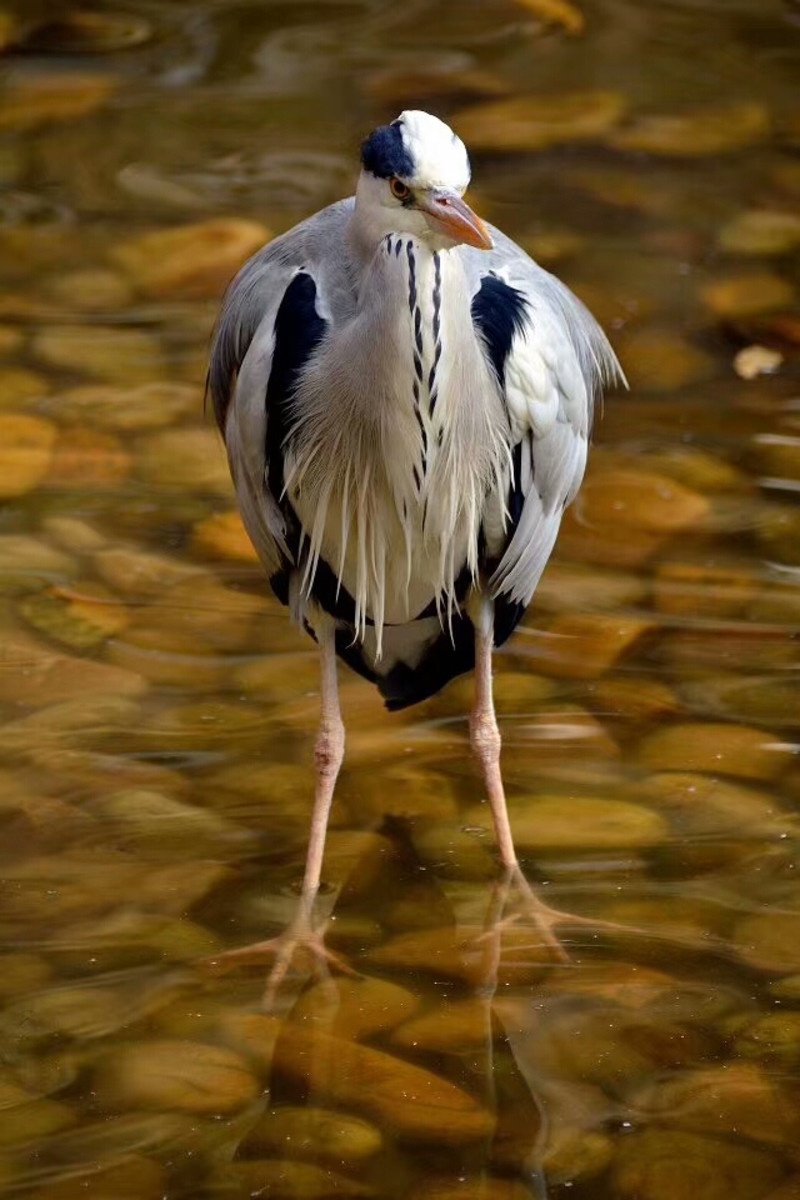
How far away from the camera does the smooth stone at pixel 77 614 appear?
14.9 ft

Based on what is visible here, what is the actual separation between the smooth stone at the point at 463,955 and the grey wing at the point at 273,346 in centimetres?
80

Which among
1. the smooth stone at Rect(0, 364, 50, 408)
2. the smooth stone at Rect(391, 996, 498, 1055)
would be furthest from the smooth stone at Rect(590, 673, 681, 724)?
the smooth stone at Rect(0, 364, 50, 408)

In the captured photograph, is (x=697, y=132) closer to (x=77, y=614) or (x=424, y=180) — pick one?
(x=77, y=614)

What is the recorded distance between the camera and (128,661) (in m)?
4.44

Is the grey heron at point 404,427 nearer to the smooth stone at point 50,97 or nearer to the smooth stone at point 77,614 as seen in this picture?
the smooth stone at point 77,614

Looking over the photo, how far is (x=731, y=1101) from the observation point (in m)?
3.02

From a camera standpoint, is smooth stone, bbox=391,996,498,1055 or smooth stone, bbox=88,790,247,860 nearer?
smooth stone, bbox=391,996,498,1055

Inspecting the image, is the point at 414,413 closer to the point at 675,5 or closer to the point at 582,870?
the point at 582,870

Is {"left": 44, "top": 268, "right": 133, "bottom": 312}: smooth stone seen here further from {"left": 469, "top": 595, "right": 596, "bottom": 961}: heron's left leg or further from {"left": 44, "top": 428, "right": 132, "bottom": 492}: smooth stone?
{"left": 469, "top": 595, "right": 596, "bottom": 961}: heron's left leg

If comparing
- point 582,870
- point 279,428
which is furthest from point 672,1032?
point 279,428

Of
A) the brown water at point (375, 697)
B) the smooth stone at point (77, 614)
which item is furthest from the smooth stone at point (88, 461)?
the smooth stone at point (77, 614)

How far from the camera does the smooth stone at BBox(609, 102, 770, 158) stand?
6.88 metres

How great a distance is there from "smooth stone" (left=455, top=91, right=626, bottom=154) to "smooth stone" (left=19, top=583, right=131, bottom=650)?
296 cm

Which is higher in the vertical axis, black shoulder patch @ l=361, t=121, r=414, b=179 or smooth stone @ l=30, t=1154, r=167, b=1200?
black shoulder patch @ l=361, t=121, r=414, b=179
